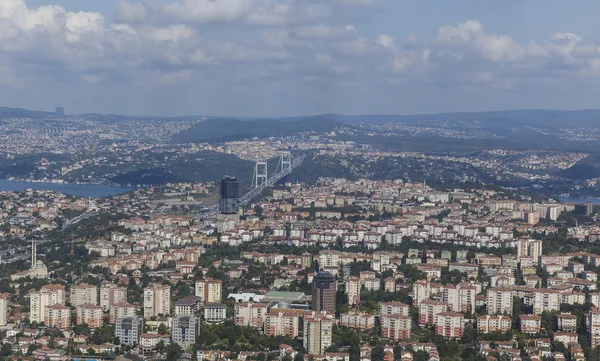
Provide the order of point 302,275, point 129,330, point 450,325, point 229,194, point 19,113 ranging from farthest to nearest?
point 19,113
point 229,194
point 302,275
point 450,325
point 129,330

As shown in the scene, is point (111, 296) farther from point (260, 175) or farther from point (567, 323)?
point (260, 175)

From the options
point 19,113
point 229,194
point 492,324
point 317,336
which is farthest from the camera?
point 19,113

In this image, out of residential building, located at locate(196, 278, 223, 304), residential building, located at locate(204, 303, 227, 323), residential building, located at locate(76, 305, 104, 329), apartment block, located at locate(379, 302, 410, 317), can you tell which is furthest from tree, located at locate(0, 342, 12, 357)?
apartment block, located at locate(379, 302, 410, 317)

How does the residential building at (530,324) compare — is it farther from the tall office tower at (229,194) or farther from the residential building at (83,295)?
the tall office tower at (229,194)

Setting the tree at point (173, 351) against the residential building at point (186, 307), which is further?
the residential building at point (186, 307)

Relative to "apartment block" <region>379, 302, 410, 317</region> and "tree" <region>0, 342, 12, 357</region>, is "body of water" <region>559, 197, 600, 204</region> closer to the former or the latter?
"apartment block" <region>379, 302, 410, 317</region>

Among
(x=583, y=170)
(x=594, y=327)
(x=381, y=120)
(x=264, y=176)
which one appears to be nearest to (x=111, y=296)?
(x=594, y=327)

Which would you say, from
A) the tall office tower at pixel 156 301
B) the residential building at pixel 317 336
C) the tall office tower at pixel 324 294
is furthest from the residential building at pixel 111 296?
the residential building at pixel 317 336
